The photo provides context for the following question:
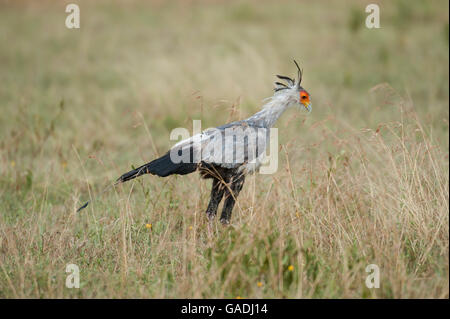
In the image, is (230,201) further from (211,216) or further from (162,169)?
(162,169)

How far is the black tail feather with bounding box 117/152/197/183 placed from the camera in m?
4.02

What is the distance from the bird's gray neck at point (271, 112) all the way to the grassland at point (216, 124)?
0.23m

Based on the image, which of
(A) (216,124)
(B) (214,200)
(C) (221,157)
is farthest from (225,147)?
(A) (216,124)

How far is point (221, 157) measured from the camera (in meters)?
4.11

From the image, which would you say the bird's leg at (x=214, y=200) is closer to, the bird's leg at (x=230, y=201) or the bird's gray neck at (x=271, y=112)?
the bird's leg at (x=230, y=201)

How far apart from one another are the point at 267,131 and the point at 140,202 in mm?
1492

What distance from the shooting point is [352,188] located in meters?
4.18

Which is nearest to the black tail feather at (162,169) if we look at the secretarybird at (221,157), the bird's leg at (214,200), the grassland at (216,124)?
the secretarybird at (221,157)

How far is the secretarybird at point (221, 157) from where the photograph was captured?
4.07 metres

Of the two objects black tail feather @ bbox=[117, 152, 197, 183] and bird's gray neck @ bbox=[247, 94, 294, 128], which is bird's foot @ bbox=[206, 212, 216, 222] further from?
bird's gray neck @ bbox=[247, 94, 294, 128]

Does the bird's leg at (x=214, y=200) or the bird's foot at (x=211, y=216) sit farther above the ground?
the bird's leg at (x=214, y=200)

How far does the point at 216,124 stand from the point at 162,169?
364 centimetres

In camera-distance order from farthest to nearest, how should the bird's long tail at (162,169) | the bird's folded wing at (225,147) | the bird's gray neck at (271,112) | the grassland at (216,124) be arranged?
the bird's gray neck at (271,112) → the bird's folded wing at (225,147) → the bird's long tail at (162,169) → the grassland at (216,124)
